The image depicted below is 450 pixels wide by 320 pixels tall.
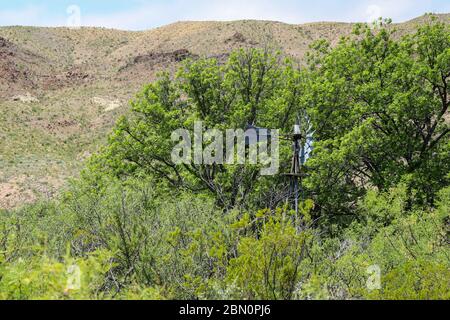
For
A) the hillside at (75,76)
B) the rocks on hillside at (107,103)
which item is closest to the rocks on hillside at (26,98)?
the hillside at (75,76)

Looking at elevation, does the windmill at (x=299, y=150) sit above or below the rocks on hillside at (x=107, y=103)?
below

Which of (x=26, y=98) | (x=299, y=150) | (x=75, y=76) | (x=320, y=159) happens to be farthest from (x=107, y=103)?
(x=299, y=150)

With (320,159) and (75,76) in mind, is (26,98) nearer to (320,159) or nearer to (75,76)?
(75,76)

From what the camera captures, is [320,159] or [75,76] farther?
[75,76]

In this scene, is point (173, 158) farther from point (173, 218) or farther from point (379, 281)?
point (379, 281)

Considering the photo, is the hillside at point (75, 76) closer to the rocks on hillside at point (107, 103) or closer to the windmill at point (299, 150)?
the rocks on hillside at point (107, 103)

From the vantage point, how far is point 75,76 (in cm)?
8362

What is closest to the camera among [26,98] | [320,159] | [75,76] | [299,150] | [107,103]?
[299,150]

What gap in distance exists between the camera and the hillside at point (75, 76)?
5041 cm

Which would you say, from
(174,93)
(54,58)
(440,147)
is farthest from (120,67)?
(440,147)

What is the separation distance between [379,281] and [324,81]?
41.3 ft

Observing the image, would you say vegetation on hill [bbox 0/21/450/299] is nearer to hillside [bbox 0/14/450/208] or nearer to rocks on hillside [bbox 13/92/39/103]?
hillside [bbox 0/14/450/208]

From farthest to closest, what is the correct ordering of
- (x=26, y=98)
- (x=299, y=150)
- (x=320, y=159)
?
(x=26, y=98), (x=320, y=159), (x=299, y=150)

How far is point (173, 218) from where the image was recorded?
41.4ft
